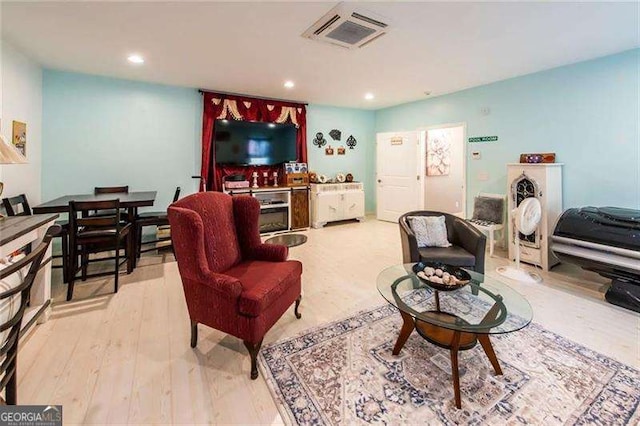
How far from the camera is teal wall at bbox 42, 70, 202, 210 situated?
404cm

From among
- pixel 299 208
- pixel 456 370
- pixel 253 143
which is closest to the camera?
pixel 456 370

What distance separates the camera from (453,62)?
366 cm

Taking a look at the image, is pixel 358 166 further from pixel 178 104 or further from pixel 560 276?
pixel 560 276

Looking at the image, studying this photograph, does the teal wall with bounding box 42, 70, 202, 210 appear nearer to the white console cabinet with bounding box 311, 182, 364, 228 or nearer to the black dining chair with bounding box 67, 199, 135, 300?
the black dining chair with bounding box 67, 199, 135, 300

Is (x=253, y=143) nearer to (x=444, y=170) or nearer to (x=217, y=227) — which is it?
(x=217, y=227)

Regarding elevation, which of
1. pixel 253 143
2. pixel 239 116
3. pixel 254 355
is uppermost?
pixel 239 116

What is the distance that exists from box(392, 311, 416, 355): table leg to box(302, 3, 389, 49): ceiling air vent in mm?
2385

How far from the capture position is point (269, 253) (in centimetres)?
246

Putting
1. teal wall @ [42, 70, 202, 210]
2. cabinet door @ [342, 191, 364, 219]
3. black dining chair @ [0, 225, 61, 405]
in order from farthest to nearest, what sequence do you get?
cabinet door @ [342, 191, 364, 219]
teal wall @ [42, 70, 202, 210]
black dining chair @ [0, 225, 61, 405]

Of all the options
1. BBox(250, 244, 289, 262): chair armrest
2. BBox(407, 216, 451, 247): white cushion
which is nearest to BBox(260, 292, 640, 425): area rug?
BBox(250, 244, 289, 262): chair armrest

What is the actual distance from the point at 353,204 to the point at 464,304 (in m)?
4.40

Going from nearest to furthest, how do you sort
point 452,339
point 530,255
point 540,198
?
1. point 452,339
2. point 540,198
3. point 530,255

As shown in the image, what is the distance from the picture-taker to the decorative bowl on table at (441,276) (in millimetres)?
1859

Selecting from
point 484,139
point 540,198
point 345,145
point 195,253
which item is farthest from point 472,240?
point 345,145
